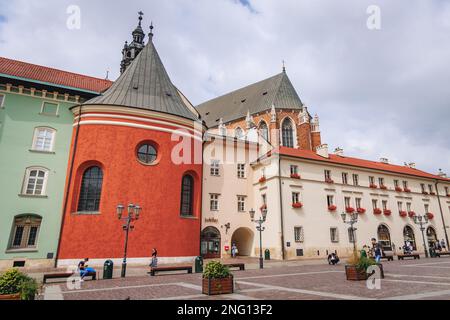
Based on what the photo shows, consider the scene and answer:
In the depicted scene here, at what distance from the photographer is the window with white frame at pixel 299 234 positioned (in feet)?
86.5

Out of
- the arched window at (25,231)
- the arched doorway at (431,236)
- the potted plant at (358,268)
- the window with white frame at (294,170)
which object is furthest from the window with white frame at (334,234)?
the arched window at (25,231)

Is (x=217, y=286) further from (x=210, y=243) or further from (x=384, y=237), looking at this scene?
(x=384, y=237)

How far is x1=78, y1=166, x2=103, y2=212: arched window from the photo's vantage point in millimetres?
19781

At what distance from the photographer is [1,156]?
1920cm

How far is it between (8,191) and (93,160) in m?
5.65

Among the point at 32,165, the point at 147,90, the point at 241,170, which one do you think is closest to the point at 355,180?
the point at 241,170

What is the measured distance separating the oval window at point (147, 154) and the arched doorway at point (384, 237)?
→ 25.1m

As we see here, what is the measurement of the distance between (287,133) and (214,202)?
18718mm

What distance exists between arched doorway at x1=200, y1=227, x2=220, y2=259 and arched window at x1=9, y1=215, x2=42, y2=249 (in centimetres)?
1327

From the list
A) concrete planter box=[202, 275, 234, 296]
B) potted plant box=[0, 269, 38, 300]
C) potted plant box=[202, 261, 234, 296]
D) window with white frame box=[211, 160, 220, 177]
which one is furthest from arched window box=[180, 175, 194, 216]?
potted plant box=[0, 269, 38, 300]

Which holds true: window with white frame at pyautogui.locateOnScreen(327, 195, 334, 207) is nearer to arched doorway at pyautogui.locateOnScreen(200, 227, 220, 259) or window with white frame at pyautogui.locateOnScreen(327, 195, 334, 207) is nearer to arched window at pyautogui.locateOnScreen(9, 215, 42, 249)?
arched doorway at pyautogui.locateOnScreen(200, 227, 220, 259)

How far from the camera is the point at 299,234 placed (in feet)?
87.4

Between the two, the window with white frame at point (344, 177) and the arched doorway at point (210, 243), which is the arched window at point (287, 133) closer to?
the window with white frame at point (344, 177)
